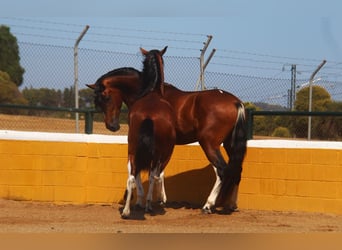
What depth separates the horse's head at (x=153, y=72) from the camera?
9445 millimetres

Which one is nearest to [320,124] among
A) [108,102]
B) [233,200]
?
[233,200]

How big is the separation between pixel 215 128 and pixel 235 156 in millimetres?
503

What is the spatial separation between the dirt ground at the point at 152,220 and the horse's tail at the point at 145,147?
2.64ft

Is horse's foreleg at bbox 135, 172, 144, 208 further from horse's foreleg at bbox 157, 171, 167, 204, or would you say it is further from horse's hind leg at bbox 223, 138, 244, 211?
horse's hind leg at bbox 223, 138, 244, 211

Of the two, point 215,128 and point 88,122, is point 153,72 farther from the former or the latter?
point 88,122

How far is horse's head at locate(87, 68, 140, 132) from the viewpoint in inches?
381

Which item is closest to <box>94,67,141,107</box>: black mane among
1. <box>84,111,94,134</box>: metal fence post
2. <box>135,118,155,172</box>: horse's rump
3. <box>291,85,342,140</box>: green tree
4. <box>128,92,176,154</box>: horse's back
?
<box>84,111,94,134</box>: metal fence post

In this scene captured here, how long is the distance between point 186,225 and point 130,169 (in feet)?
3.75

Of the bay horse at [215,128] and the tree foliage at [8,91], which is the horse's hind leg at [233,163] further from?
the tree foliage at [8,91]

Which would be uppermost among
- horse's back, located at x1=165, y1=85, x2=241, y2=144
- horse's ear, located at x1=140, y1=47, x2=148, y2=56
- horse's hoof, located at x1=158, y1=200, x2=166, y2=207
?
horse's ear, located at x1=140, y1=47, x2=148, y2=56

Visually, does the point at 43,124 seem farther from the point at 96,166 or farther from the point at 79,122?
the point at 96,166

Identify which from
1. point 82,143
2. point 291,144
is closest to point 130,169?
point 82,143

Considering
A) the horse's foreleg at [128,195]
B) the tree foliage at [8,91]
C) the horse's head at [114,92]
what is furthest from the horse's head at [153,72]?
the tree foliage at [8,91]

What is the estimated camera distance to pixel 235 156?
9.02 m
